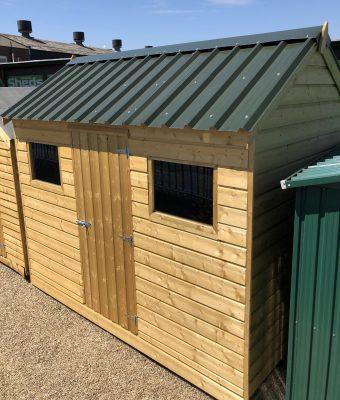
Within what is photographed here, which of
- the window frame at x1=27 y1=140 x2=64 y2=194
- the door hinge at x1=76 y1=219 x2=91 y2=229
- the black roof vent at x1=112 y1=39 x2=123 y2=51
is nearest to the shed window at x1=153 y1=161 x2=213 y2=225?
the door hinge at x1=76 y1=219 x2=91 y2=229

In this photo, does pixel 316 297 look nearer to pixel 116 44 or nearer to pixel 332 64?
pixel 332 64

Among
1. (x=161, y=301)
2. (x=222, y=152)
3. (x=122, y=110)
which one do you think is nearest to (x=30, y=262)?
(x=161, y=301)

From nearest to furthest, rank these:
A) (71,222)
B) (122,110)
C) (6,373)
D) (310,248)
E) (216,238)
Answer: (310,248) < (216,238) < (122,110) < (6,373) < (71,222)

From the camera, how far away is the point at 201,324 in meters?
4.83

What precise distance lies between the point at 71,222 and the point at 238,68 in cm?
369

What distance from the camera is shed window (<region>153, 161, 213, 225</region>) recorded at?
441 cm

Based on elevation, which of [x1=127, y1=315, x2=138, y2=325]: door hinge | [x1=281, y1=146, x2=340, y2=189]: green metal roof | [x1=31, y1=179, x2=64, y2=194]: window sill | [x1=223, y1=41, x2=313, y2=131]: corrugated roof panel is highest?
[x1=223, y1=41, x2=313, y2=131]: corrugated roof panel

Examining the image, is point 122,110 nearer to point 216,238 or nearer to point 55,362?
point 216,238

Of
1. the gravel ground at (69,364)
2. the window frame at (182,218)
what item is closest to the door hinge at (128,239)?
the window frame at (182,218)

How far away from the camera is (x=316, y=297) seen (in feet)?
13.1

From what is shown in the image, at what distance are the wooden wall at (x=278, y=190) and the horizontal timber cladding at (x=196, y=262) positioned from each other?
0.67 feet

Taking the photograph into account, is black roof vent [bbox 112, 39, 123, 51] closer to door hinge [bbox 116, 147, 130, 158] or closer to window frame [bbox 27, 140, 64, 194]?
window frame [bbox 27, 140, 64, 194]

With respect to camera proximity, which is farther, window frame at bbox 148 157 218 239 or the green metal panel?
window frame at bbox 148 157 218 239

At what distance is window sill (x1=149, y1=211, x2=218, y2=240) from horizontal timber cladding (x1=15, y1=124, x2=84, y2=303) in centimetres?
194
